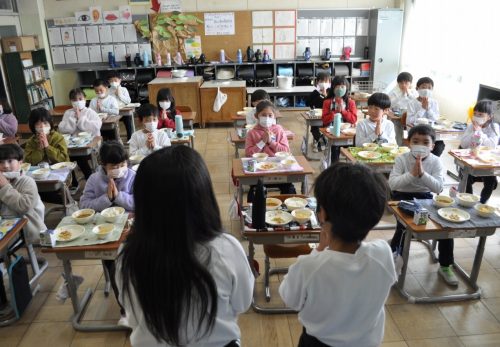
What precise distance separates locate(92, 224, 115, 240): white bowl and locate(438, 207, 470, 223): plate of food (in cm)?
228

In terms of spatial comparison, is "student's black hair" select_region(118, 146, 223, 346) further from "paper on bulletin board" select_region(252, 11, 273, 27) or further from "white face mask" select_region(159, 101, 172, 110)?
"paper on bulletin board" select_region(252, 11, 273, 27)

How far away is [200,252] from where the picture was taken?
1330 millimetres

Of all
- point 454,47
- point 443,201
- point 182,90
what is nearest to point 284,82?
point 182,90

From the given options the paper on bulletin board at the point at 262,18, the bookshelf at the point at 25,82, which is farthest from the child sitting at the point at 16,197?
the paper on bulletin board at the point at 262,18

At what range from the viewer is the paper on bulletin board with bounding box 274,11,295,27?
366 inches

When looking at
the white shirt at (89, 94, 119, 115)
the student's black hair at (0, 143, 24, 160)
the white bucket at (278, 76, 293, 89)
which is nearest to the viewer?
the student's black hair at (0, 143, 24, 160)

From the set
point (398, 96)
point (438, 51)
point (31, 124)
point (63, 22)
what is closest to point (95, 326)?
point (31, 124)

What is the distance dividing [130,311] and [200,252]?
0.38m

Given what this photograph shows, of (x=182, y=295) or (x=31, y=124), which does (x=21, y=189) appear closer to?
(x=31, y=124)

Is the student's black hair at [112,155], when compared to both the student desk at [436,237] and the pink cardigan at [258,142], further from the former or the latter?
the student desk at [436,237]

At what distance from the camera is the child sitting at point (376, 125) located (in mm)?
4605

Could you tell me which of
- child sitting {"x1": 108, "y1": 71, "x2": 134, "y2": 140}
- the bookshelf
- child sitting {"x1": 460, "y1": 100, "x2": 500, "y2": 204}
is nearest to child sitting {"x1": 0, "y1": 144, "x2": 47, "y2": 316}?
child sitting {"x1": 108, "y1": 71, "x2": 134, "y2": 140}

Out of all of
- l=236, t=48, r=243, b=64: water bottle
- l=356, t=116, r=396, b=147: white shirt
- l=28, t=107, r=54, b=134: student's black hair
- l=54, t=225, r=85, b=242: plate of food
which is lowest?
l=54, t=225, r=85, b=242: plate of food

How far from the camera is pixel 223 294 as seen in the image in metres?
1.43
